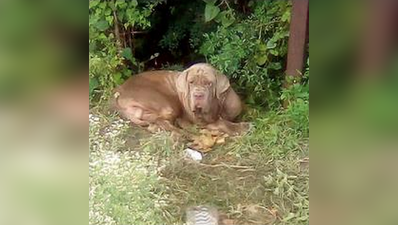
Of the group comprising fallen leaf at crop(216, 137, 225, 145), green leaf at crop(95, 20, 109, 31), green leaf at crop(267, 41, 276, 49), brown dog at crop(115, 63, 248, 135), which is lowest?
fallen leaf at crop(216, 137, 225, 145)

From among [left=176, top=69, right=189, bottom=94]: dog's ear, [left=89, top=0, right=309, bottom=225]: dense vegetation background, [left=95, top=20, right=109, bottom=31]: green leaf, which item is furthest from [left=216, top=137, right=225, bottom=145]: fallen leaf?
[left=95, top=20, right=109, bottom=31]: green leaf

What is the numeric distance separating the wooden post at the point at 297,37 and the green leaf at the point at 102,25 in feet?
1.37

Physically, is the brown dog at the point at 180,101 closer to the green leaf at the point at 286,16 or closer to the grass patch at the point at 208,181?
the grass patch at the point at 208,181

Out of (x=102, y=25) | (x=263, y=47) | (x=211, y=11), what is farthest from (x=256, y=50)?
(x=102, y=25)

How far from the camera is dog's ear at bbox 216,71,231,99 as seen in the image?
1.49 m

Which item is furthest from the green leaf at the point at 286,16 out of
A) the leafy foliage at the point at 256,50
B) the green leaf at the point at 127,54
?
the green leaf at the point at 127,54

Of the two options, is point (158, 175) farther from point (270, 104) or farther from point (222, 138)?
point (270, 104)

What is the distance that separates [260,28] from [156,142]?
353mm

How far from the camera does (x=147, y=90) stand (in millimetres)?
1499

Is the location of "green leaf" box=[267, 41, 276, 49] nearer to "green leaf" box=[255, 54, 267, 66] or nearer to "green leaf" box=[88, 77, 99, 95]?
"green leaf" box=[255, 54, 267, 66]

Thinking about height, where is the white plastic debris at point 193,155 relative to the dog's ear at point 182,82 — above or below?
below

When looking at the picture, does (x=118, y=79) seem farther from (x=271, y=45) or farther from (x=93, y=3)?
(x=271, y=45)

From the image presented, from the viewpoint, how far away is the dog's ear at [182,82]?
4.88 ft

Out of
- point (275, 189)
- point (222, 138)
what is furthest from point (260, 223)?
point (222, 138)
